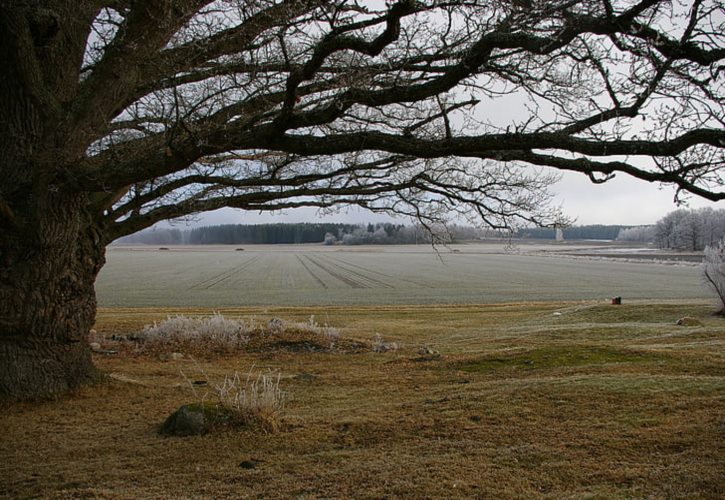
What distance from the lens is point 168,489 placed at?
15.6 ft

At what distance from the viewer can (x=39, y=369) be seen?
7.95 meters

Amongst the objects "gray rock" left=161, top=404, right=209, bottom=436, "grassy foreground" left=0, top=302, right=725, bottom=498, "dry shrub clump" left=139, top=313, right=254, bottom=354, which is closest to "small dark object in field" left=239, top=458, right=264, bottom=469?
"grassy foreground" left=0, top=302, right=725, bottom=498

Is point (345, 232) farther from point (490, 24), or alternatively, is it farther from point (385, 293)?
point (490, 24)

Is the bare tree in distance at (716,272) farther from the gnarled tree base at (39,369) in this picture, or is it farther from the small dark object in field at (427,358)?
the gnarled tree base at (39,369)

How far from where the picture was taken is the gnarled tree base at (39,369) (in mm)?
7715

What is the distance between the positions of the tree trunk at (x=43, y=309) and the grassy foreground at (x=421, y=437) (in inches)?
16.2

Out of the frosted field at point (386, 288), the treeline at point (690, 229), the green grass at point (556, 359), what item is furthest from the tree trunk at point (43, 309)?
the treeline at point (690, 229)

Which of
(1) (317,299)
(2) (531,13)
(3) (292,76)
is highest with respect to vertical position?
(2) (531,13)

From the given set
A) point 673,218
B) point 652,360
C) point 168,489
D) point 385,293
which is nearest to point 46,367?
point 168,489

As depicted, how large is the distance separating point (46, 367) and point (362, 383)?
4.97m

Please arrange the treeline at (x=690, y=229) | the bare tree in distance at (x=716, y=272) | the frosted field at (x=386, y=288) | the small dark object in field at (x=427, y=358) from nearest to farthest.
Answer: the small dark object in field at (x=427, y=358) < the bare tree in distance at (x=716, y=272) < the frosted field at (x=386, y=288) < the treeline at (x=690, y=229)

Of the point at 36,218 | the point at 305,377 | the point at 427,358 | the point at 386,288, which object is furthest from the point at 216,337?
the point at 386,288

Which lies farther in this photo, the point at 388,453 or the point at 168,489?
the point at 388,453

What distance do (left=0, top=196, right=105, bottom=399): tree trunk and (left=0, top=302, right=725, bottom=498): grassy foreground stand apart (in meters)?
0.41
